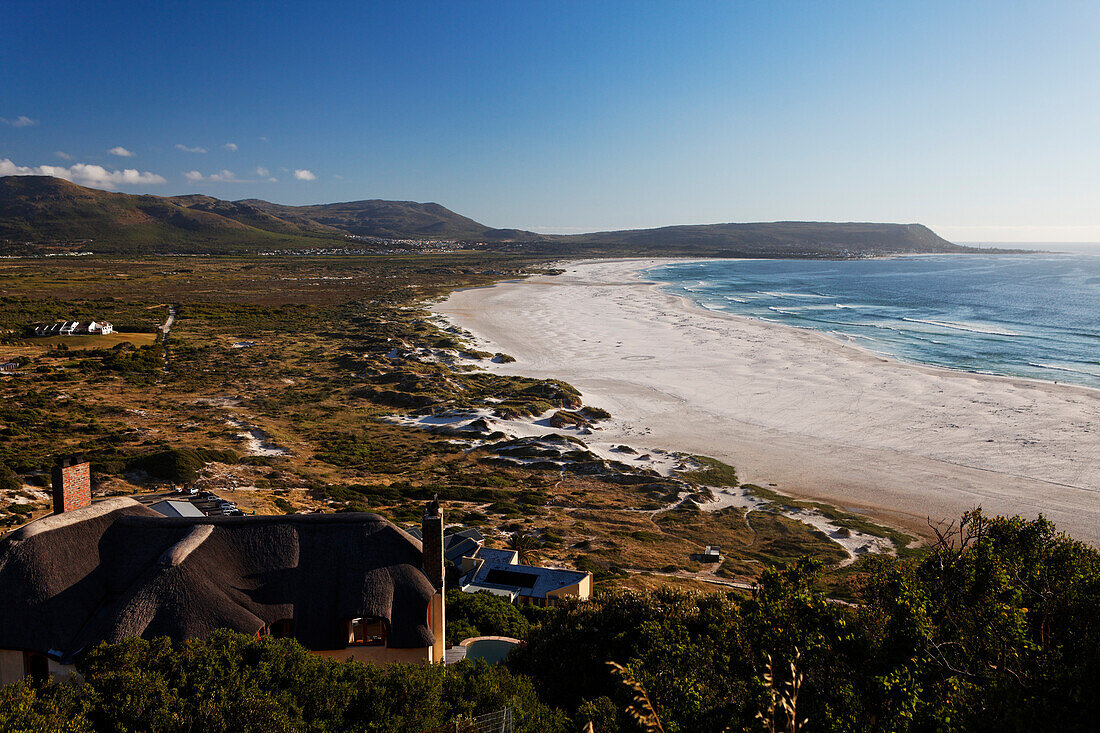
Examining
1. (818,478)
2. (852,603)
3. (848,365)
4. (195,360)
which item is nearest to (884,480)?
(818,478)

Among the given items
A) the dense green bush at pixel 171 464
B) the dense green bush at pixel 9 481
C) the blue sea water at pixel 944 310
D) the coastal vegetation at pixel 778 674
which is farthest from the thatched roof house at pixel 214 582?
the blue sea water at pixel 944 310

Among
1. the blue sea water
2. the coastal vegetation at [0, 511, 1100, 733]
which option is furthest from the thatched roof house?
the blue sea water

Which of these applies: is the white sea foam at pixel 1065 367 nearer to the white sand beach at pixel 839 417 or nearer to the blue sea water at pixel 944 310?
the blue sea water at pixel 944 310

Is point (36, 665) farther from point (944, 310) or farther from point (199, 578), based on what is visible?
point (944, 310)

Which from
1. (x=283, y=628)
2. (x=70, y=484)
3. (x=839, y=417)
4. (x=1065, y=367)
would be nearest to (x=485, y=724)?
(x=283, y=628)

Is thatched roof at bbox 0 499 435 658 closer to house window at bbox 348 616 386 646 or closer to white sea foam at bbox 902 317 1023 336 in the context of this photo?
house window at bbox 348 616 386 646

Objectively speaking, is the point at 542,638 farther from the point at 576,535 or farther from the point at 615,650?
the point at 576,535
